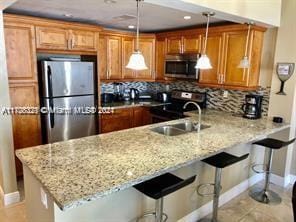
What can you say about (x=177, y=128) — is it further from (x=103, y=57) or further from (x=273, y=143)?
(x=103, y=57)

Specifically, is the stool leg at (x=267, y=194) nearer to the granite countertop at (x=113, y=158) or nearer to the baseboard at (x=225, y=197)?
the baseboard at (x=225, y=197)

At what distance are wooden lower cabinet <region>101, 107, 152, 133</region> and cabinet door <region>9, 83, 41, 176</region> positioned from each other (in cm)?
109

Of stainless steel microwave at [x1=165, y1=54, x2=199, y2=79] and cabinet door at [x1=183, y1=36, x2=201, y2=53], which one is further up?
cabinet door at [x1=183, y1=36, x2=201, y2=53]

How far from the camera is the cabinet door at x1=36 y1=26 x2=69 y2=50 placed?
3268 mm

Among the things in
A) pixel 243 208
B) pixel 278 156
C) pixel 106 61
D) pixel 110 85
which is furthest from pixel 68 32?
pixel 278 156

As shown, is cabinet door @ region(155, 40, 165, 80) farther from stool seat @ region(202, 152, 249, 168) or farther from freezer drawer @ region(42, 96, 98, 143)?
stool seat @ region(202, 152, 249, 168)

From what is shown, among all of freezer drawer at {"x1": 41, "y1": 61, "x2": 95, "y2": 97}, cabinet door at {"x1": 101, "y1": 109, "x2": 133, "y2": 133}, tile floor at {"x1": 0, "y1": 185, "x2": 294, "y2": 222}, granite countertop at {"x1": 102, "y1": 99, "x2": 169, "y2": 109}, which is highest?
freezer drawer at {"x1": 41, "y1": 61, "x2": 95, "y2": 97}

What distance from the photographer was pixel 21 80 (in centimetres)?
317

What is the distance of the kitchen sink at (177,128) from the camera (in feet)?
9.44

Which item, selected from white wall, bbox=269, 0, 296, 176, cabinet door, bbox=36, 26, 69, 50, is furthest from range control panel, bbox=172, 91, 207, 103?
cabinet door, bbox=36, 26, 69, 50

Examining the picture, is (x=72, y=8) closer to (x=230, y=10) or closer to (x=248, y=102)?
(x=230, y=10)

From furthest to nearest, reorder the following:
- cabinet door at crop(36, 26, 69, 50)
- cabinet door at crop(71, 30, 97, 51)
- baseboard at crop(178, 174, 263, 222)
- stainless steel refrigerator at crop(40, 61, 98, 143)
→ cabinet door at crop(71, 30, 97, 51)
stainless steel refrigerator at crop(40, 61, 98, 143)
cabinet door at crop(36, 26, 69, 50)
baseboard at crop(178, 174, 263, 222)

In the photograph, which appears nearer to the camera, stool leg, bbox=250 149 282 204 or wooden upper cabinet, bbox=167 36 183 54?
stool leg, bbox=250 149 282 204

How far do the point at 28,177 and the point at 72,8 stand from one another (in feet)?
6.74
